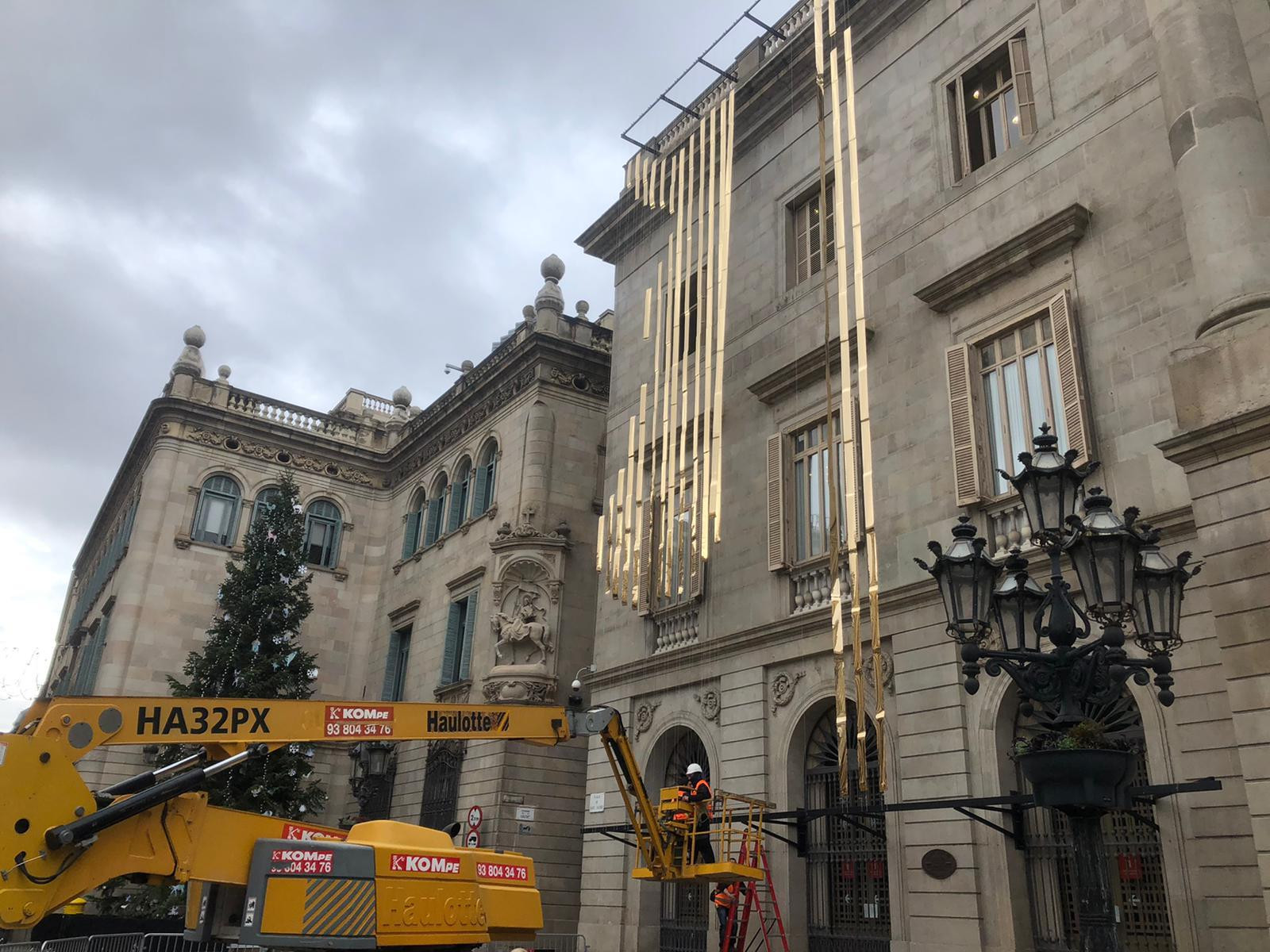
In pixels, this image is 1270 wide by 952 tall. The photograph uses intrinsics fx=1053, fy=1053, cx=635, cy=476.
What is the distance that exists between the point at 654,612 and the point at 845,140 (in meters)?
9.17

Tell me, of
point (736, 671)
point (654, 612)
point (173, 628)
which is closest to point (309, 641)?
point (173, 628)

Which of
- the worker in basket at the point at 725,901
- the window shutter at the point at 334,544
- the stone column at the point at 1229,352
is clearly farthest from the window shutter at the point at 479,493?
the stone column at the point at 1229,352

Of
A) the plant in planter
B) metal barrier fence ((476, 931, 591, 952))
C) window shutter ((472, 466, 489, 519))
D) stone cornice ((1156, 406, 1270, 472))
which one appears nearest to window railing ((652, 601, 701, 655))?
metal barrier fence ((476, 931, 591, 952))

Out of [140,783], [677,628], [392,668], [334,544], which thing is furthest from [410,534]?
[140,783]

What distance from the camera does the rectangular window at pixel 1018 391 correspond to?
13.6 m

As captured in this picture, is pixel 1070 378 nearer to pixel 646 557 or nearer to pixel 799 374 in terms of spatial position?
pixel 799 374

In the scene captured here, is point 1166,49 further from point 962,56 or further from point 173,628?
point 173,628

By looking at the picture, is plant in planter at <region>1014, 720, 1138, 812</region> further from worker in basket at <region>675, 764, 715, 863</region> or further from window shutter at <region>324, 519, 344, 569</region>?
window shutter at <region>324, 519, 344, 569</region>

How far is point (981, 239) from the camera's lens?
1502 centimetres

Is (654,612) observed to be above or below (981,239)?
below

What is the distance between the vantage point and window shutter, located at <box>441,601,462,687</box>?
2689 centimetres

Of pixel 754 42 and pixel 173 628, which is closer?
pixel 754 42

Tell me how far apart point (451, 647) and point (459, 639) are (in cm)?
27

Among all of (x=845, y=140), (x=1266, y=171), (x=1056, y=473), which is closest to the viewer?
(x=1056, y=473)
